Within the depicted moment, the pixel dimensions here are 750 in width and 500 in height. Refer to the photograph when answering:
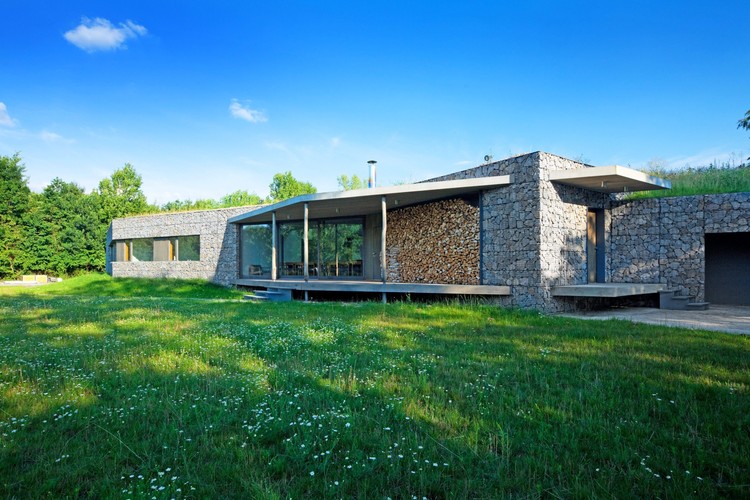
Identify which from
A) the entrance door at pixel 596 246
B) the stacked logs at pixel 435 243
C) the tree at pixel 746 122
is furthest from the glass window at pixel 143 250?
the tree at pixel 746 122

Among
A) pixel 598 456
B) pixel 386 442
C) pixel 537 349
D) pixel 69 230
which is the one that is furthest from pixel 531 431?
pixel 69 230

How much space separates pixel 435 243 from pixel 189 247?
1464cm

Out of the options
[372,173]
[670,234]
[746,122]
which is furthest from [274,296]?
[746,122]

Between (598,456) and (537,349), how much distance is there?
309 cm

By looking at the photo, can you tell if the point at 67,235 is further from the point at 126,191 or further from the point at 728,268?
the point at 728,268

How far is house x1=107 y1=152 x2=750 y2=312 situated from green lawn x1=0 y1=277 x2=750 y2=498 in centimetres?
399

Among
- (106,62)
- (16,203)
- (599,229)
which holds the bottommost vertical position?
(599,229)

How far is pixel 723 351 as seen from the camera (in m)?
5.33

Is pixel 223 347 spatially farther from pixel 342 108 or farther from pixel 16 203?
pixel 16 203

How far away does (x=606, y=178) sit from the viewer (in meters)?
10.0

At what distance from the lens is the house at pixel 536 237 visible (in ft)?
32.4

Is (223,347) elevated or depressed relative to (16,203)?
depressed

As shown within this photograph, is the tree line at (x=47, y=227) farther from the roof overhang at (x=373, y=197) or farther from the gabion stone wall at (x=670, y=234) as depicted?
the gabion stone wall at (x=670, y=234)

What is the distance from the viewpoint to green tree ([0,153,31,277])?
2761cm
